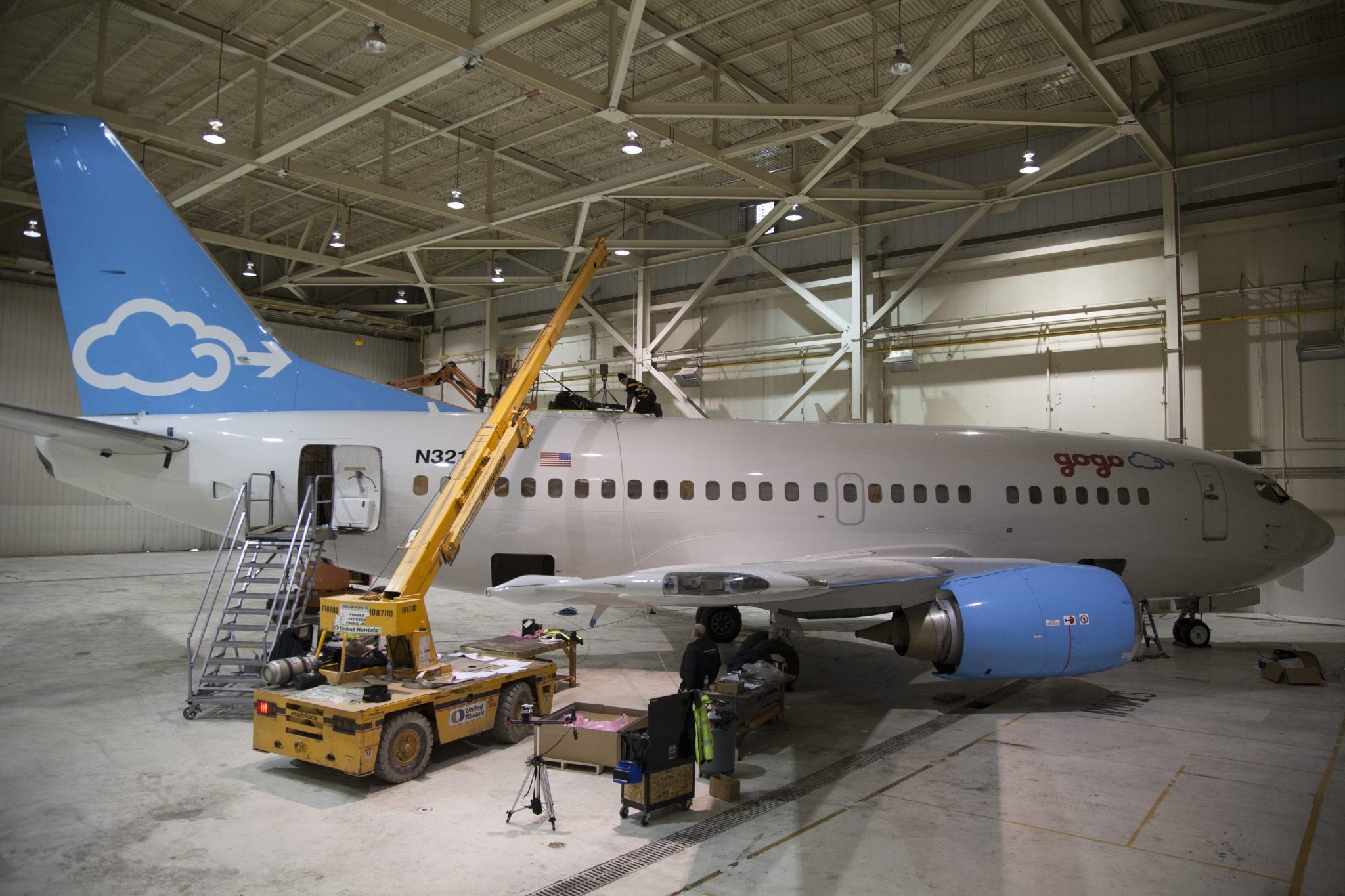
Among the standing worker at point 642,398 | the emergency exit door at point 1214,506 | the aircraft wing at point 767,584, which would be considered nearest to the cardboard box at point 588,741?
the aircraft wing at point 767,584

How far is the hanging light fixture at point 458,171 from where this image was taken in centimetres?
1966

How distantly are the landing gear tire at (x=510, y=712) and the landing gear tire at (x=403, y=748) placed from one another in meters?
0.93

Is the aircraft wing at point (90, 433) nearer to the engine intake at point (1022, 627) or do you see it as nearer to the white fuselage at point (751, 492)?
the white fuselage at point (751, 492)

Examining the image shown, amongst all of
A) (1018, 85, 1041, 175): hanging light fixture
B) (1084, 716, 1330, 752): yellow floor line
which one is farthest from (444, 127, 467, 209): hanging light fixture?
(1084, 716, 1330, 752): yellow floor line

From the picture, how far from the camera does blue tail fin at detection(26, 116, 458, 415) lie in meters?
10.7

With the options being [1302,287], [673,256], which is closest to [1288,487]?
[1302,287]

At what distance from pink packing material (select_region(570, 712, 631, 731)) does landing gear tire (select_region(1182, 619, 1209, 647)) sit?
462 inches

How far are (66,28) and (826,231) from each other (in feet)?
58.7

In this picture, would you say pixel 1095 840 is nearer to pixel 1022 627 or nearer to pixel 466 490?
pixel 1022 627

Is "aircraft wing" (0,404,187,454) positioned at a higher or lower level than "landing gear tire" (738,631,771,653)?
higher

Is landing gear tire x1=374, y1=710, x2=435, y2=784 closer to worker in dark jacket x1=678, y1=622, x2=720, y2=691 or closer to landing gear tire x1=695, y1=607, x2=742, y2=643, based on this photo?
worker in dark jacket x1=678, y1=622, x2=720, y2=691

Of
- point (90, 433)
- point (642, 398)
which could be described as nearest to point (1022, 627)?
point (642, 398)

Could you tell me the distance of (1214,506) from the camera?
13.0 metres

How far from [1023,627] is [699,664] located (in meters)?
3.67
